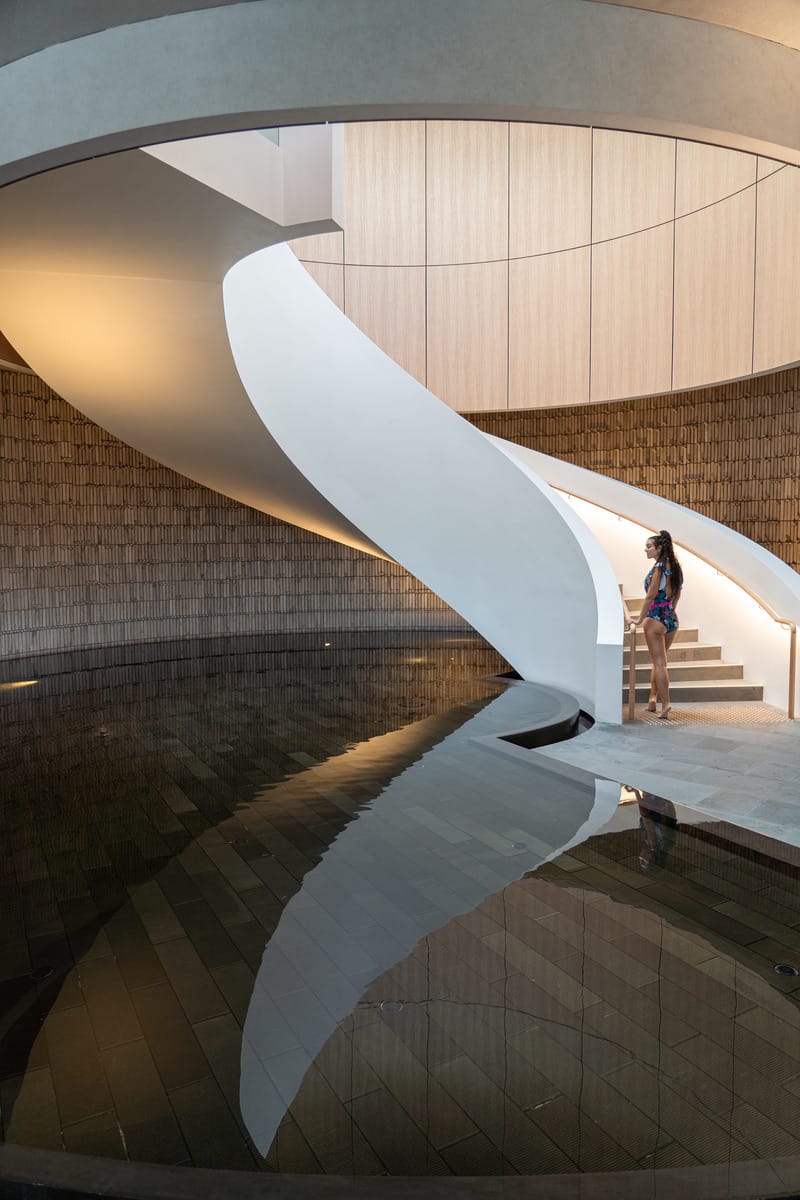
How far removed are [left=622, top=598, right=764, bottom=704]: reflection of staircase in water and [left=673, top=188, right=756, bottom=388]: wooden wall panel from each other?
11.9 ft

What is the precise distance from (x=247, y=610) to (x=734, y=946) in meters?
9.13

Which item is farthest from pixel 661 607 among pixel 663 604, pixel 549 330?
pixel 549 330

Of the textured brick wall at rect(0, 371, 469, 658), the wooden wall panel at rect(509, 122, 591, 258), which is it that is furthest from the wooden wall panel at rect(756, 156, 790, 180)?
the textured brick wall at rect(0, 371, 469, 658)

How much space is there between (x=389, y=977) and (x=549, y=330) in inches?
370

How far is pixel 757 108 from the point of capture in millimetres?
2400

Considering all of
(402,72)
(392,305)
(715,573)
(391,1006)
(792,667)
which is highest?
(392,305)

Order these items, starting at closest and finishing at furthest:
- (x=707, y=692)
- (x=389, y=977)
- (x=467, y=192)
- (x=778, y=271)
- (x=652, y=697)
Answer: (x=389, y=977) < (x=652, y=697) < (x=707, y=692) < (x=778, y=271) < (x=467, y=192)

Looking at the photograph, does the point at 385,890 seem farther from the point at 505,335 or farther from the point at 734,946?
the point at 505,335

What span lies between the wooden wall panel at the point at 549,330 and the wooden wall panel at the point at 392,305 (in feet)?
3.91

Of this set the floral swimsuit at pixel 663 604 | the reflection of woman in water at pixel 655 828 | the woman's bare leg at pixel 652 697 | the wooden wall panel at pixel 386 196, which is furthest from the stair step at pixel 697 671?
the wooden wall panel at pixel 386 196

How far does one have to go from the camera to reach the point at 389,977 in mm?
2480

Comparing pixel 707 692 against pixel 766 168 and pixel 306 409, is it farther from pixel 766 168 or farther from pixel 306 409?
pixel 766 168

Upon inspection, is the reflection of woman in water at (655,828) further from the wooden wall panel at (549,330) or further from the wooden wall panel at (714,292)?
the wooden wall panel at (549,330)

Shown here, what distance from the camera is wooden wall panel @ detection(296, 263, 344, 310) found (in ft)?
36.2
